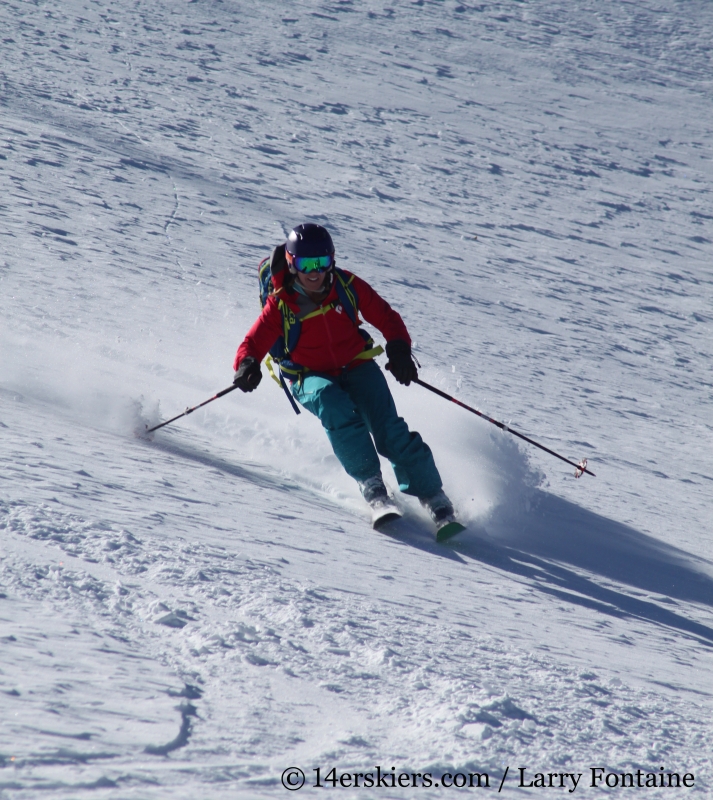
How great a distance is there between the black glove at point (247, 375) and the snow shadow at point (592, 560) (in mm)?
1250

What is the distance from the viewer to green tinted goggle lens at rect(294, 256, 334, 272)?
4262 mm

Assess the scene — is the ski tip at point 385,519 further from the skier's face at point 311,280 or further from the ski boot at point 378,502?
the skier's face at point 311,280

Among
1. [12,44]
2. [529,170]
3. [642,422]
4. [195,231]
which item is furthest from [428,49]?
[642,422]

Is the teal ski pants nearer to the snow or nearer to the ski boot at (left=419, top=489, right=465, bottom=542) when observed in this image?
the ski boot at (left=419, top=489, right=465, bottom=542)

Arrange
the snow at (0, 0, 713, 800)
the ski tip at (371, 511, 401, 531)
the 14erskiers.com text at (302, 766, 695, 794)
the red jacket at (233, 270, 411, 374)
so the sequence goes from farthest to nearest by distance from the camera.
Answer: the red jacket at (233, 270, 411, 374), the ski tip at (371, 511, 401, 531), the snow at (0, 0, 713, 800), the 14erskiers.com text at (302, 766, 695, 794)

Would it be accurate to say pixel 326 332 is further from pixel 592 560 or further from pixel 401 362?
pixel 592 560

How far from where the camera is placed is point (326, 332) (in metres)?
4.46

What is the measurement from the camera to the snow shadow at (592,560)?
12.3ft

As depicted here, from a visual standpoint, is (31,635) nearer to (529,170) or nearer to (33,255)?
(33,255)

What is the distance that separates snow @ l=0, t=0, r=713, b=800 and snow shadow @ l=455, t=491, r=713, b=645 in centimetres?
2

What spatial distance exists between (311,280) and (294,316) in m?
0.21

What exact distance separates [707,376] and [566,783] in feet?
22.1

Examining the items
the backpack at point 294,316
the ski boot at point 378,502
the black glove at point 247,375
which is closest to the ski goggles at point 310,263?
the backpack at point 294,316

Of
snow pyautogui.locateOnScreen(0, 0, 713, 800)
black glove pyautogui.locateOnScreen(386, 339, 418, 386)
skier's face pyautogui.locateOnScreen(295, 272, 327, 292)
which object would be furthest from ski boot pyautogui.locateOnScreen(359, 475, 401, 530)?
skier's face pyautogui.locateOnScreen(295, 272, 327, 292)
